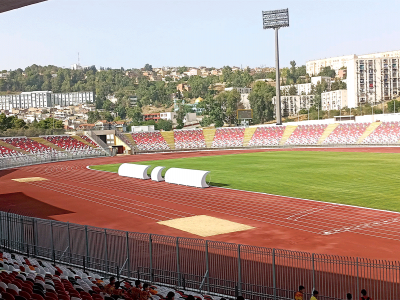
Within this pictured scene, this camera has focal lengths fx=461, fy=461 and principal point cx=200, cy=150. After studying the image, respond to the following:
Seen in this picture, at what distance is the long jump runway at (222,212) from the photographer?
1866 cm

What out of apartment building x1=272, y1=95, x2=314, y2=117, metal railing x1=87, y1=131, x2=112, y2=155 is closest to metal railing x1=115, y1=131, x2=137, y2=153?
metal railing x1=87, y1=131, x2=112, y2=155

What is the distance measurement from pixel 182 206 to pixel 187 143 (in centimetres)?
5540

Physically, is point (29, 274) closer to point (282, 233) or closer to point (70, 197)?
point (282, 233)

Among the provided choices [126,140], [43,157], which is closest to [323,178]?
[43,157]

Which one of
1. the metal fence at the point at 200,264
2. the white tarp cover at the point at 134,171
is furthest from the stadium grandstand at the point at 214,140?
the metal fence at the point at 200,264

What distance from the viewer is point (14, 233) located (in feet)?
56.8

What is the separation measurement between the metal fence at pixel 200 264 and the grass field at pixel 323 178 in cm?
1135

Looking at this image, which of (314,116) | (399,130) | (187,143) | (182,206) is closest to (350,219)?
(182,206)

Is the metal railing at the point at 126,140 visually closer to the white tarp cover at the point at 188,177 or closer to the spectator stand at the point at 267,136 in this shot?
the spectator stand at the point at 267,136

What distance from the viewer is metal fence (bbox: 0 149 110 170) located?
55750 millimetres

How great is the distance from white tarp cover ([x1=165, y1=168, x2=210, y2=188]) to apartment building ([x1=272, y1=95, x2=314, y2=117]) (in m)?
139

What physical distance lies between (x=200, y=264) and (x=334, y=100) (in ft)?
509

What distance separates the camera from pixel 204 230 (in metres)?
21.1

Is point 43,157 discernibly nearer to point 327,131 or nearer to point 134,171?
point 134,171
